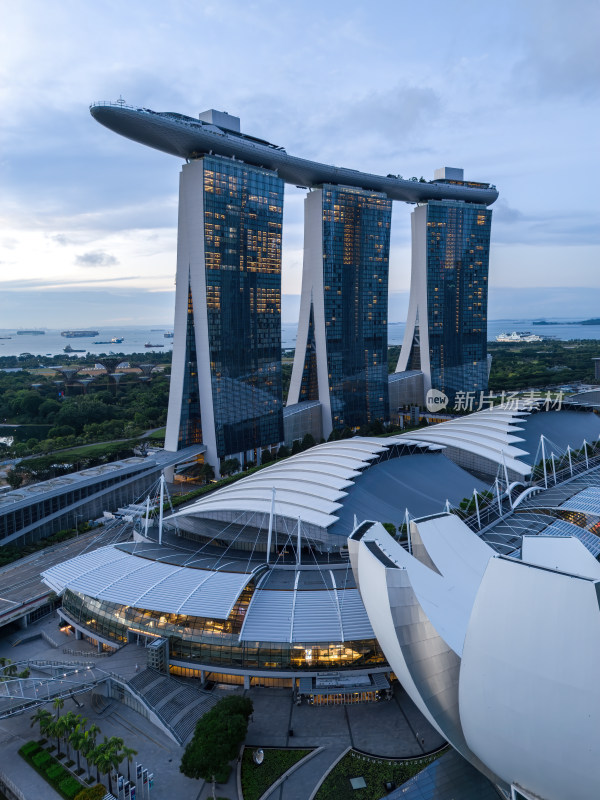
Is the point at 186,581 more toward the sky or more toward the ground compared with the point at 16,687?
more toward the sky

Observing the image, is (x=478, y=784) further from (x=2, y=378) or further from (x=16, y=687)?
(x=2, y=378)

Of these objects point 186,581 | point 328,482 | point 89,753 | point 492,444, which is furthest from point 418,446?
point 89,753

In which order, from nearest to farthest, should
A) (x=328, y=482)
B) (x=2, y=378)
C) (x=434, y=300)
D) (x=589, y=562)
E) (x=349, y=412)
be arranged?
1. (x=589, y=562)
2. (x=328, y=482)
3. (x=349, y=412)
4. (x=434, y=300)
5. (x=2, y=378)

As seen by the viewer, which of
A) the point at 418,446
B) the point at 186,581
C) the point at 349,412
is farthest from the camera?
the point at 349,412

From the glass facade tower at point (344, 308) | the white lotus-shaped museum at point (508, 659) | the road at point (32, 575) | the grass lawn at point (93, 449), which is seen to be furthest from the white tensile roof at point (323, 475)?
Result: the grass lawn at point (93, 449)

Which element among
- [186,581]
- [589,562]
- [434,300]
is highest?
[434,300]

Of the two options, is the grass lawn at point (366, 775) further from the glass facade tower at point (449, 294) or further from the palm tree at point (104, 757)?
the glass facade tower at point (449, 294)

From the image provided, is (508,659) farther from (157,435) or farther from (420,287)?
(420,287)

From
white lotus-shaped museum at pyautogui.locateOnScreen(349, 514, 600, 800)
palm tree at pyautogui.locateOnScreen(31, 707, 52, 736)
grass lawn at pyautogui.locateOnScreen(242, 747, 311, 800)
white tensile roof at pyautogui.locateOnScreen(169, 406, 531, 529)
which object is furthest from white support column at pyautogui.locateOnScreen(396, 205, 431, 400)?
palm tree at pyautogui.locateOnScreen(31, 707, 52, 736)
